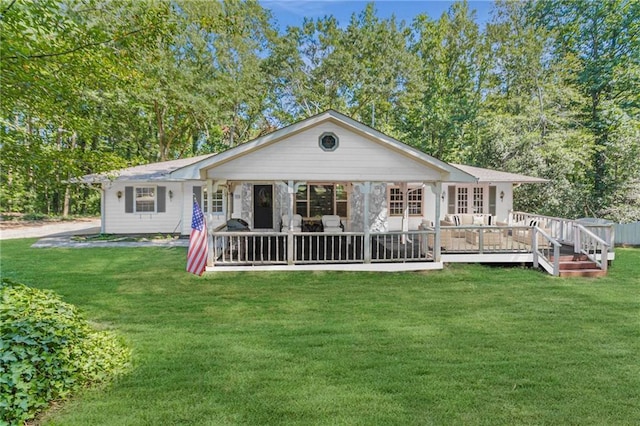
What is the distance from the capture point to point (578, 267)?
34.9 feet

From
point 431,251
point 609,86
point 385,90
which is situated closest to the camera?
point 431,251

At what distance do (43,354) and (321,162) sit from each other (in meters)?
7.78

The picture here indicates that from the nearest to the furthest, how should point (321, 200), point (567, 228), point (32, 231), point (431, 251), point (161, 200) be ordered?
point (431, 251) → point (567, 228) → point (321, 200) → point (161, 200) → point (32, 231)

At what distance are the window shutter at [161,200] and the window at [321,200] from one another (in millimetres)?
7521

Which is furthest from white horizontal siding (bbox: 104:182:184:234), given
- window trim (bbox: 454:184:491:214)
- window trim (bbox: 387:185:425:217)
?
window trim (bbox: 454:184:491:214)

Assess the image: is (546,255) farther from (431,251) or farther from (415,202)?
(415,202)

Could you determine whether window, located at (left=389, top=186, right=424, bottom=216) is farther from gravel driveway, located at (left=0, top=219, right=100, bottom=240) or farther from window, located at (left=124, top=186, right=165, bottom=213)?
gravel driveway, located at (left=0, top=219, right=100, bottom=240)

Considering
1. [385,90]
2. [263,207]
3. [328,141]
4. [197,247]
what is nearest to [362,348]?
[197,247]

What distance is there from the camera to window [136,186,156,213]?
18625 millimetres

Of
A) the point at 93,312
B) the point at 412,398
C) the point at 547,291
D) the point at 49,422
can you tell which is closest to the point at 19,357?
the point at 49,422

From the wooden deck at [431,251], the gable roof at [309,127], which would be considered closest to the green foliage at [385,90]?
the gable roof at [309,127]

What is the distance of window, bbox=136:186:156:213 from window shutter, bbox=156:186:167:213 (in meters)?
0.19

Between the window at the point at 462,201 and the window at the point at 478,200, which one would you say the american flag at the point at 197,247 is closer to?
the window at the point at 462,201

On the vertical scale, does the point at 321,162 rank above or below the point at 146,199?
above
